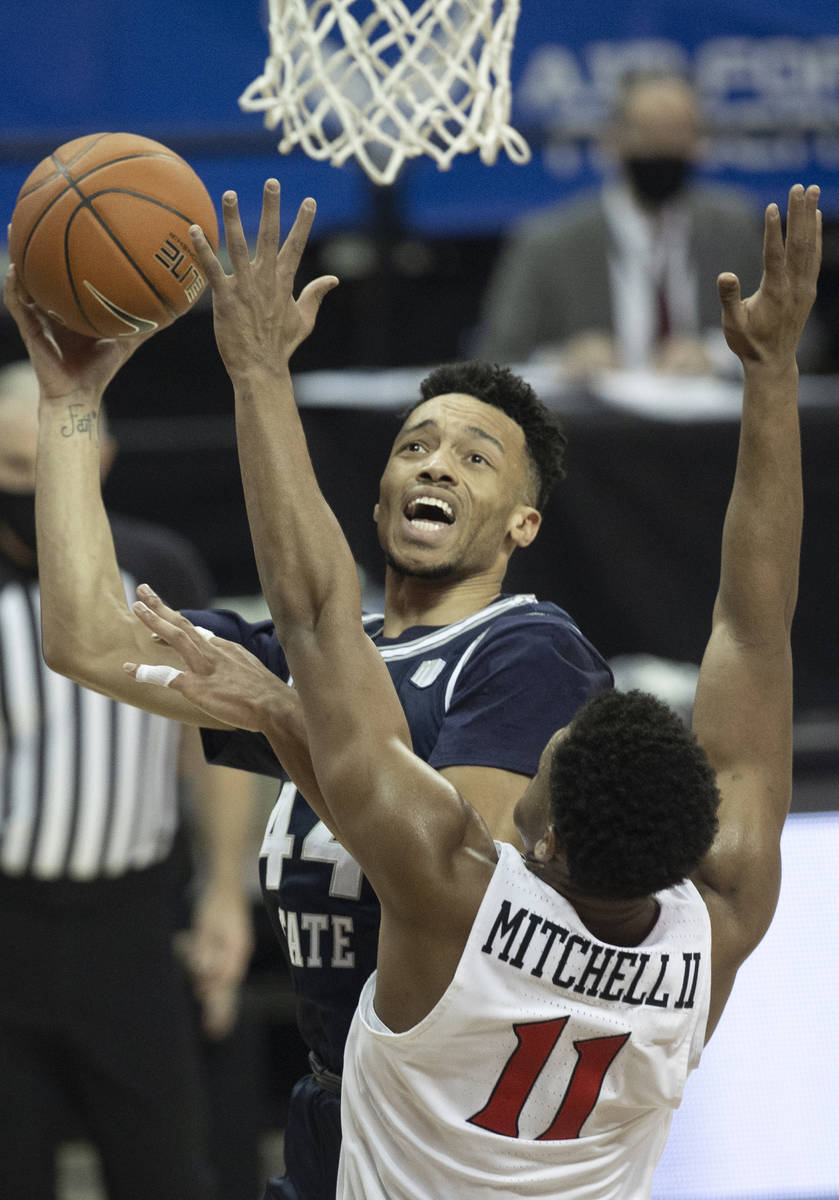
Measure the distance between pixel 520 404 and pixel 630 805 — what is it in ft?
3.96

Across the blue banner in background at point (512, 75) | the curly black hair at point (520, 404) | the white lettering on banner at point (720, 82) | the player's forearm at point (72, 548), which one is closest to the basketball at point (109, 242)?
the player's forearm at point (72, 548)

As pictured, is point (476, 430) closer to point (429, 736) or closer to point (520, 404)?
point (520, 404)

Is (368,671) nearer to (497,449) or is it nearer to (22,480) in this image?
(497,449)

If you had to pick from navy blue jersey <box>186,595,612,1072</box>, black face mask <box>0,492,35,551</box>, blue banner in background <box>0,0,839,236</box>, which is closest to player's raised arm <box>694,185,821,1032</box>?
navy blue jersey <box>186,595,612,1072</box>

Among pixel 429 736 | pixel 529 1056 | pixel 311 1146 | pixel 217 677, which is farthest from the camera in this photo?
pixel 311 1146

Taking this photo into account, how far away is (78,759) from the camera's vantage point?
5.34m

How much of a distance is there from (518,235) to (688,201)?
669mm

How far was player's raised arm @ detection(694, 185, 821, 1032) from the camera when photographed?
294 cm

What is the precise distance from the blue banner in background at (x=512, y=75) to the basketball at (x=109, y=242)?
415cm

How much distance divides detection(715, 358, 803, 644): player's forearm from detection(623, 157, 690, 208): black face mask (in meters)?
3.77

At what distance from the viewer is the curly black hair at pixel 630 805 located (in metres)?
2.48

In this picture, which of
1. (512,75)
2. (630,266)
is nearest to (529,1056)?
(630,266)

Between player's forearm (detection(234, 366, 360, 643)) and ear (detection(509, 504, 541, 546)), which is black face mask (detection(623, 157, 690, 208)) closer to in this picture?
ear (detection(509, 504, 541, 546))

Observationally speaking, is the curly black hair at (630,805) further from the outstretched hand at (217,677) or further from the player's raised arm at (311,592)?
the outstretched hand at (217,677)
